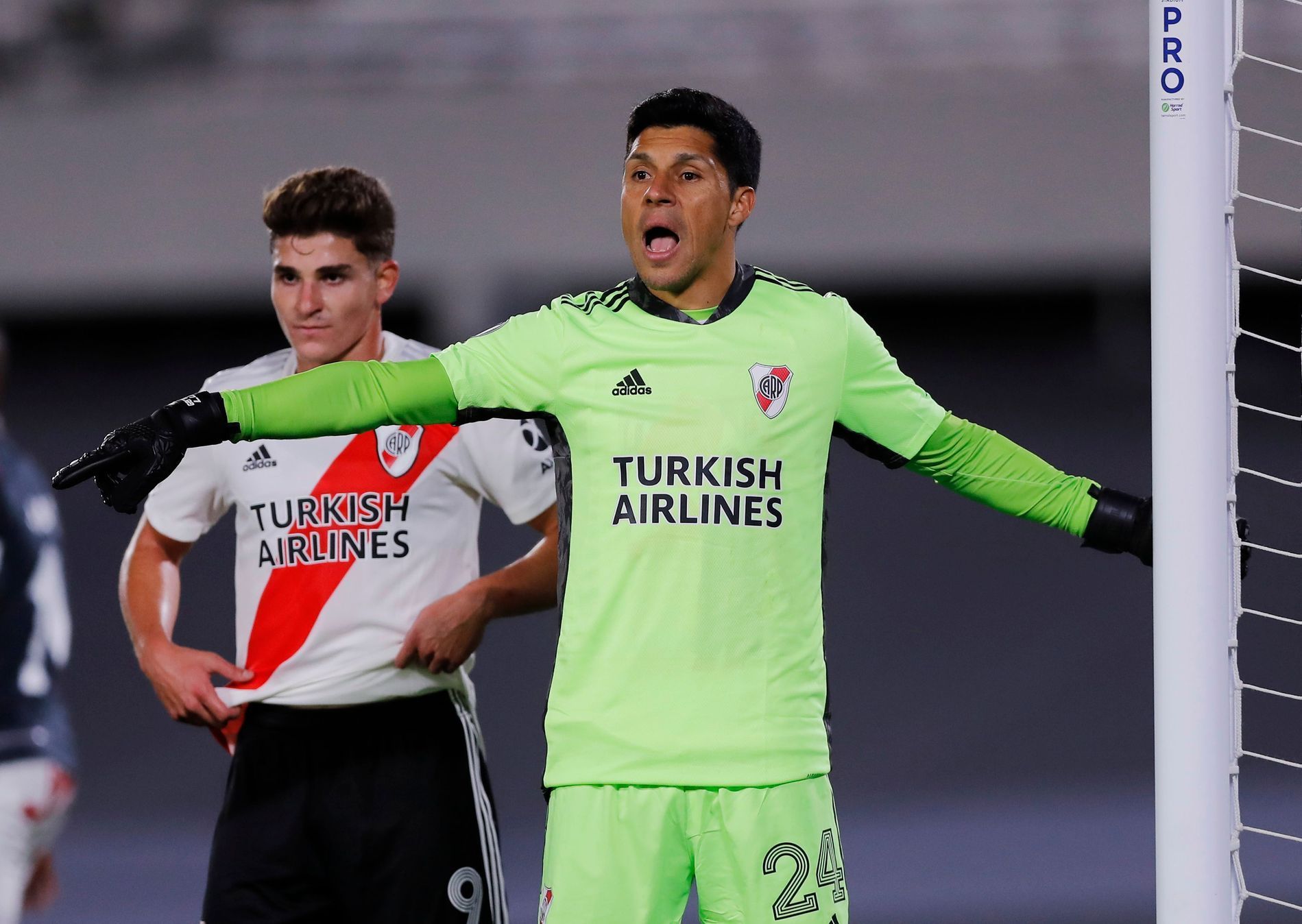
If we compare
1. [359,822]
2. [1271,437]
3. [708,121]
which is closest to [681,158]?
[708,121]

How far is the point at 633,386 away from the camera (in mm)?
2771

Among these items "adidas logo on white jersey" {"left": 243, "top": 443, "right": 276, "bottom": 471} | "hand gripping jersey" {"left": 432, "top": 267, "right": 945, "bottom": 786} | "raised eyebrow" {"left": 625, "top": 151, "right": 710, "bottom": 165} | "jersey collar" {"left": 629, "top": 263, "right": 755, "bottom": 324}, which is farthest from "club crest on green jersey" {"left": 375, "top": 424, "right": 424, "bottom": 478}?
"raised eyebrow" {"left": 625, "top": 151, "right": 710, "bottom": 165}

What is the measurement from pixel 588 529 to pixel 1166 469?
0.94m

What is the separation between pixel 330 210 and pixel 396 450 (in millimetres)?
527

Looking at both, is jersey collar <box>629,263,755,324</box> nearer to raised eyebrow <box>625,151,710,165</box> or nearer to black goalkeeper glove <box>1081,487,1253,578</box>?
raised eyebrow <box>625,151,710,165</box>

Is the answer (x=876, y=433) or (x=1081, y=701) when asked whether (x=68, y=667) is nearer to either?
(x=1081, y=701)

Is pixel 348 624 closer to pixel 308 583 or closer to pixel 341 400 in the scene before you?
pixel 308 583

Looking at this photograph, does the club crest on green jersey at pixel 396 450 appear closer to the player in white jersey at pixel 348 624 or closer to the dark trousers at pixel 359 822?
the player in white jersey at pixel 348 624

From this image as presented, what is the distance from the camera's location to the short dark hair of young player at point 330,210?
3.54 m

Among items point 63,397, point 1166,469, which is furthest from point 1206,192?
point 63,397

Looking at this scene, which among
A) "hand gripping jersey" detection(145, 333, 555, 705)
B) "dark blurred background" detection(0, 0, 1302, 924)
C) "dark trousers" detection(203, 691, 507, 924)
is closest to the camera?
"dark trousers" detection(203, 691, 507, 924)

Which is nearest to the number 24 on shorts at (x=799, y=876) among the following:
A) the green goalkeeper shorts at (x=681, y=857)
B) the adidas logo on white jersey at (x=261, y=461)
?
the green goalkeeper shorts at (x=681, y=857)

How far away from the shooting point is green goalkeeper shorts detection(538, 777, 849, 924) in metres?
2.62

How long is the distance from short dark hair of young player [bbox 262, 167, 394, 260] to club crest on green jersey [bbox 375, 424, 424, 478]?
381mm
